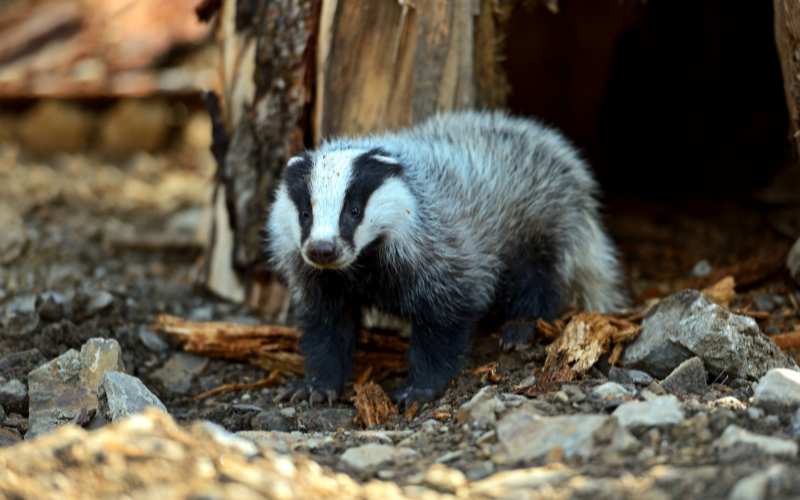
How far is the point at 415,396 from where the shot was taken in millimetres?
5055

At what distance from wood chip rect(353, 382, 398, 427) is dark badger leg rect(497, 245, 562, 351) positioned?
2.49ft

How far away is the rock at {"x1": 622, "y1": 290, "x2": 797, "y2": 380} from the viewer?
4.54 m

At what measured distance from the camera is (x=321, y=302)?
5305 mm

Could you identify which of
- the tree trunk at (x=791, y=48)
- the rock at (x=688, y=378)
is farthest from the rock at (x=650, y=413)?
the tree trunk at (x=791, y=48)

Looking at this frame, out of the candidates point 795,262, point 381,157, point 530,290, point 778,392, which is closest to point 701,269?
point 795,262

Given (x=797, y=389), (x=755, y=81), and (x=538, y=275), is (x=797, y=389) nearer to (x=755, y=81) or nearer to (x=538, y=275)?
(x=538, y=275)

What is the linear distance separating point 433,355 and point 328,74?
1687 mm

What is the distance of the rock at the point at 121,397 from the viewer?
4.38m

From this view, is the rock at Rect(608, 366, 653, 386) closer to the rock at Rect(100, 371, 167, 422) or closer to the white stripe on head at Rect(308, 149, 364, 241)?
the white stripe on head at Rect(308, 149, 364, 241)

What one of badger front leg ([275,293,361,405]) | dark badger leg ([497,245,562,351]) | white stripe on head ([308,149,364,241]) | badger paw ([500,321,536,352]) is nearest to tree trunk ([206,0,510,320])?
badger front leg ([275,293,361,405])

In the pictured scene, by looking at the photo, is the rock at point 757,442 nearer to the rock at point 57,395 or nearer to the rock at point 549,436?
the rock at point 549,436

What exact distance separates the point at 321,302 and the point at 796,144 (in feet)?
8.36

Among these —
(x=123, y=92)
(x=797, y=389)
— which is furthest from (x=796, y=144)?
(x=123, y=92)

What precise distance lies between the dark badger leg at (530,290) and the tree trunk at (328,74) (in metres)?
0.96
